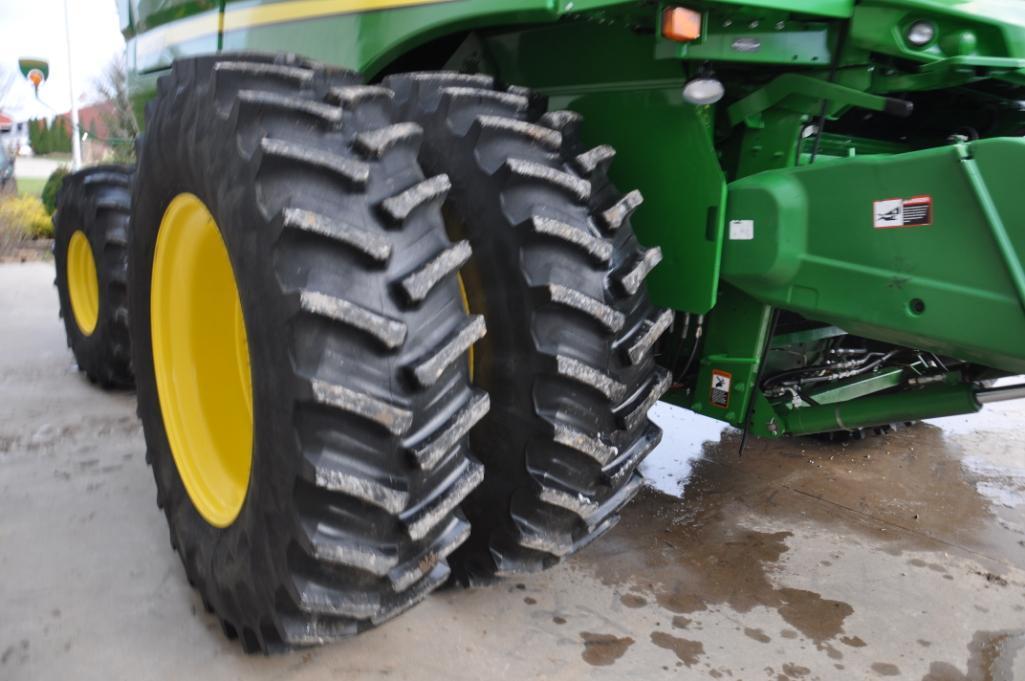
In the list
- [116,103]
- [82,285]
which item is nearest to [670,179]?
[82,285]

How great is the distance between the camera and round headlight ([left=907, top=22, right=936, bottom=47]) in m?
1.94

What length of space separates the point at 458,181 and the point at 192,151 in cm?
63

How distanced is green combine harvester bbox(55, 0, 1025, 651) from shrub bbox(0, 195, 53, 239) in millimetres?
9405

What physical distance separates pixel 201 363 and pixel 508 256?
1129 mm

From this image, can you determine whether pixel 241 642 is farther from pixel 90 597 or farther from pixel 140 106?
pixel 140 106

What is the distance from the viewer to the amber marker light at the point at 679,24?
178 centimetres

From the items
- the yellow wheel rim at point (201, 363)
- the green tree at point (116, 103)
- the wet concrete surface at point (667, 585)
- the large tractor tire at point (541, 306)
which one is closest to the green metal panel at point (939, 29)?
the large tractor tire at point (541, 306)

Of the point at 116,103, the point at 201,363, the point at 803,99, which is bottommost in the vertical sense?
the point at 201,363

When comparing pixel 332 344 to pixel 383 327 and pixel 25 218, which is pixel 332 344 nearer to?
pixel 383 327

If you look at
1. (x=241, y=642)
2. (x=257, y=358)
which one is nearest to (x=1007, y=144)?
(x=257, y=358)

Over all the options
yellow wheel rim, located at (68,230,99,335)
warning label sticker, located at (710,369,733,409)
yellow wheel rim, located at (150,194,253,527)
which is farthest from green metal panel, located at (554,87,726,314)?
yellow wheel rim, located at (68,230,99,335)

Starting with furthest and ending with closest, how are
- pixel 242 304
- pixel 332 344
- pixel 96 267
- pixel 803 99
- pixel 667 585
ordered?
pixel 96 267, pixel 667 585, pixel 803 99, pixel 242 304, pixel 332 344

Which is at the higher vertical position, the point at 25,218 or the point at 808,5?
the point at 808,5

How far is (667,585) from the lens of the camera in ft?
8.53
